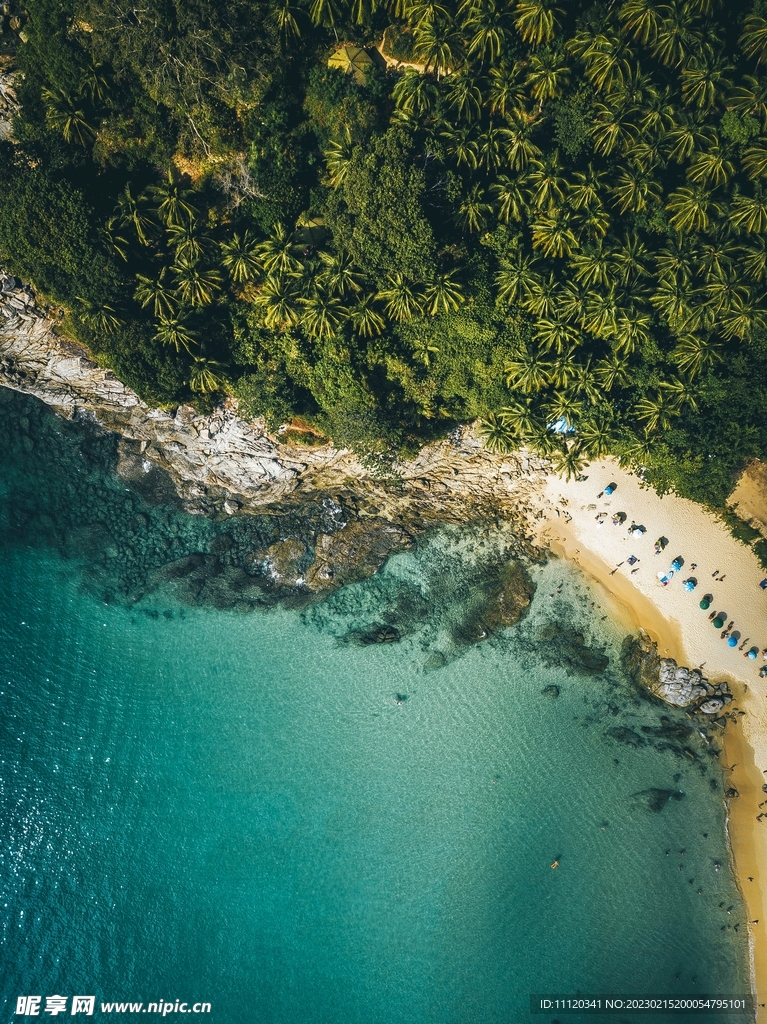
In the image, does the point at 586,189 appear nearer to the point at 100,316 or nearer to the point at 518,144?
the point at 518,144

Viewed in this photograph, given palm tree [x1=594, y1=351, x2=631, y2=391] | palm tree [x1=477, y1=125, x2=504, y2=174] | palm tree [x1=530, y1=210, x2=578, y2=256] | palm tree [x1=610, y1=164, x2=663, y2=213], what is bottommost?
palm tree [x1=594, y1=351, x2=631, y2=391]

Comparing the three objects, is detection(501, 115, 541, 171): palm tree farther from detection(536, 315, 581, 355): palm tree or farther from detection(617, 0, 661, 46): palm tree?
detection(536, 315, 581, 355): palm tree

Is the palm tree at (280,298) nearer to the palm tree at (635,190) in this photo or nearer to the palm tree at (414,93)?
the palm tree at (414,93)

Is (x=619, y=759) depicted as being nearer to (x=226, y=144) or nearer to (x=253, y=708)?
(x=253, y=708)

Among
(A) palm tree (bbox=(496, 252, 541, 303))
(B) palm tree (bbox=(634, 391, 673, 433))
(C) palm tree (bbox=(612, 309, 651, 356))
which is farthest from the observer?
(B) palm tree (bbox=(634, 391, 673, 433))

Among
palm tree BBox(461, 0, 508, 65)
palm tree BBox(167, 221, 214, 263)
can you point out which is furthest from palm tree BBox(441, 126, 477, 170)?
palm tree BBox(167, 221, 214, 263)

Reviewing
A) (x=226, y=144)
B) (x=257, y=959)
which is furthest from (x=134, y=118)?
(x=257, y=959)

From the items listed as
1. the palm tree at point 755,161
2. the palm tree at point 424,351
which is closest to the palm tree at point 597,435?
the palm tree at point 424,351
